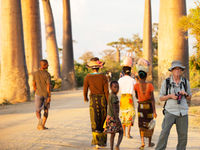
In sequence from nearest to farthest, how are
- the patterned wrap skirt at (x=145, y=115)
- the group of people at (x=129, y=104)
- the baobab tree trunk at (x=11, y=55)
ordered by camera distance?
the group of people at (x=129, y=104), the patterned wrap skirt at (x=145, y=115), the baobab tree trunk at (x=11, y=55)

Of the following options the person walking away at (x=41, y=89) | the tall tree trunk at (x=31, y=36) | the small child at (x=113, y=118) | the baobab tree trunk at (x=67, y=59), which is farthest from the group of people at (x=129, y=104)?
the baobab tree trunk at (x=67, y=59)

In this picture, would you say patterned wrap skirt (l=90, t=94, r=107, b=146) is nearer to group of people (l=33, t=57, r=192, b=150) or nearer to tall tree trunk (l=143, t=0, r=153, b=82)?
group of people (l=33, t=57, r=192, b=150)

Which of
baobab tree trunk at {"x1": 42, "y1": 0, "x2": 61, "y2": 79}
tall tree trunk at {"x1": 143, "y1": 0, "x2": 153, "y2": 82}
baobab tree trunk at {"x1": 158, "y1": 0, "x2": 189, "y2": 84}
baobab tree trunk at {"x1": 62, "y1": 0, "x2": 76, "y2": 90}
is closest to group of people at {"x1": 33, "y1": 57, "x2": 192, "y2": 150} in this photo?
baobab tree trunk at {"x1": 158, "y1": 0, "x2": 189, "y2": 84}

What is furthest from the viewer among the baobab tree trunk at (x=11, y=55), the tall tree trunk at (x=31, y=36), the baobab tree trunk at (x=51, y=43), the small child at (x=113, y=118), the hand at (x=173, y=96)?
the baobab tree trunk at (x=51, y=43)

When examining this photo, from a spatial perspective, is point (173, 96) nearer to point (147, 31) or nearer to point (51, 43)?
point (51, 43)

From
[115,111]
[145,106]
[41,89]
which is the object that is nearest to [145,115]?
[145,106]

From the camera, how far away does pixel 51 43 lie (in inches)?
1096

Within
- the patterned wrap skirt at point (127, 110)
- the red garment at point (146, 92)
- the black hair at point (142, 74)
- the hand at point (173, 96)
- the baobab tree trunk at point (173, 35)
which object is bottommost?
the patterned wrap skirt at point (127, 110)

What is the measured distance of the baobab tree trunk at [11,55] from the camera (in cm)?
1515

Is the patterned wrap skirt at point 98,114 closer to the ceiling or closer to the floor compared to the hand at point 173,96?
closer to the floor

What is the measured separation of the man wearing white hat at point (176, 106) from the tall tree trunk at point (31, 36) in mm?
16460

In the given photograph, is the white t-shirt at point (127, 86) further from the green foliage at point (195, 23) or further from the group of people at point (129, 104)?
Result: the green foliage at point (195, 23)

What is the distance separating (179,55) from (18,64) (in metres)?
7.97

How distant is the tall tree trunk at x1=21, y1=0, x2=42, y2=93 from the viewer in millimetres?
20542
